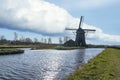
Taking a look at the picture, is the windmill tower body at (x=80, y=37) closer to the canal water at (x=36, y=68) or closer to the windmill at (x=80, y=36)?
the windmill at (x=80, y=36)

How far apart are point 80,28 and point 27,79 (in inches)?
4552

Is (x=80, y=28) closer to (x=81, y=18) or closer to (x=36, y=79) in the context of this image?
(x=81, y=18)

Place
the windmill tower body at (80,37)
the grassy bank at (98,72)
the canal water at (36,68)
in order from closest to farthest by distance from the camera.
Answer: the grassy bank at (98,72) < the canal water at (36,68) < the windmill tower body at (80,37)

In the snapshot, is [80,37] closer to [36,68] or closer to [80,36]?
[80,36]

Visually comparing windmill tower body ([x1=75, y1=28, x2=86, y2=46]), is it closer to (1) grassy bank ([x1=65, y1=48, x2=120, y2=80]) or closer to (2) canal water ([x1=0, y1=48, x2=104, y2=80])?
(2) canal water ([x1=0, y1=48, x2=104, y2=80])

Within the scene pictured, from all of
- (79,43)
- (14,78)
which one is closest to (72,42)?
(79,43)

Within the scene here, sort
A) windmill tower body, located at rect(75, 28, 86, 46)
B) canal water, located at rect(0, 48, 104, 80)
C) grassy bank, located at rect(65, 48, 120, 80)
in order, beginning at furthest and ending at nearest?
1. windmill tower body, located at rect(75, 28, 86, 46)
2. canal water, located at rect(0, 48, 104, 80)
3. grassy bank, located at rect(65, 48, 120, 80)

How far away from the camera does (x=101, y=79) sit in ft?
66.4

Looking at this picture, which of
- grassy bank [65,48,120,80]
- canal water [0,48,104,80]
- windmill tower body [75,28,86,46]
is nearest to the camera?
grassy bank [65,48,120,80]

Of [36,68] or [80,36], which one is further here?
[80,36]

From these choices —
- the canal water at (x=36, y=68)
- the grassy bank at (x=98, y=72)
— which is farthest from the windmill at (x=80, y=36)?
the grassy bank at (x=98, y=72)

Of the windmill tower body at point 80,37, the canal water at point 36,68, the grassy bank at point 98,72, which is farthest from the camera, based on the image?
the windmill tower body at point 80,37

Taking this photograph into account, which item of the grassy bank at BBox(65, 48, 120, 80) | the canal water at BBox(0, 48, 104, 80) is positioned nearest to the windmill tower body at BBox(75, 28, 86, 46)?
the canal water at BBox(0, 48, 104, 80)

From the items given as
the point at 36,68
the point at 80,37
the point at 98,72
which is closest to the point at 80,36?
the point at 80,37
